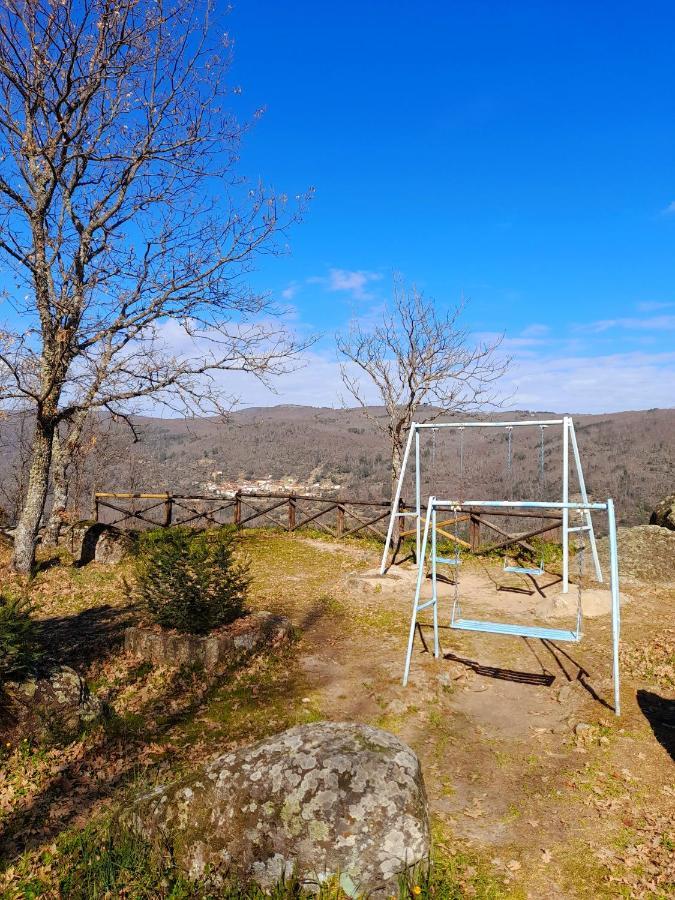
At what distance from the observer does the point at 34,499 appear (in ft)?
39.0

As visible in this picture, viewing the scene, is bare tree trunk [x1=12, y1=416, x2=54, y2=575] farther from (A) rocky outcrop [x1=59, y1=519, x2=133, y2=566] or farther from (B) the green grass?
(B) the green grass

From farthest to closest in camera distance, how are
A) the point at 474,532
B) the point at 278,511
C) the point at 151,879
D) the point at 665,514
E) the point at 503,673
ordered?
the point at 278,511, the point at 474,532, the point at 665,514, the point at 503,673, the point at 151,879

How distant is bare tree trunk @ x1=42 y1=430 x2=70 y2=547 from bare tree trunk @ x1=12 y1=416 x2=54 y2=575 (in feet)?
9.21

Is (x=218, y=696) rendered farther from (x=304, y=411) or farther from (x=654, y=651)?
(x=304, y=411)

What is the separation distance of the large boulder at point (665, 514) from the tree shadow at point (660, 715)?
827 cm

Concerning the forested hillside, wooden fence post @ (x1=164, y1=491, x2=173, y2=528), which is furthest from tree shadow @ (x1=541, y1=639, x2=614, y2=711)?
wooden fence post @ (x1=164, y1=491, x2=173, y2=528)

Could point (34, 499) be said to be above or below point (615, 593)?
above

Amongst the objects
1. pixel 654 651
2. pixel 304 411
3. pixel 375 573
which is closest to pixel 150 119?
pixel 375 573

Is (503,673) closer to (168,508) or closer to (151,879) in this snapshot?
(151,879)

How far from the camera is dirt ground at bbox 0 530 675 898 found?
161 inches

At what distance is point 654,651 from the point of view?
803 cm

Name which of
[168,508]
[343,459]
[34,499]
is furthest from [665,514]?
[343,459]

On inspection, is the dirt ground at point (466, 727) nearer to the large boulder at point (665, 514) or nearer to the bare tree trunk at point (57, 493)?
the large boulder at point (665, 514)

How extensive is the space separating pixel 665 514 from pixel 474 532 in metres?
4.83
